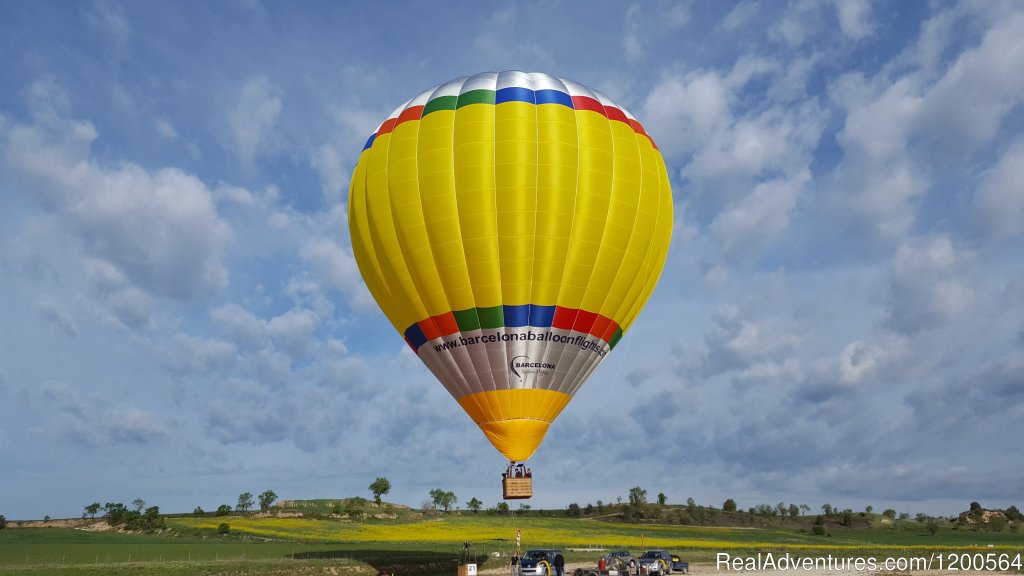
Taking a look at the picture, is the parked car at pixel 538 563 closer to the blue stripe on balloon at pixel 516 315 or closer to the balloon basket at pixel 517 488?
the balloon basket at pixel 517 488

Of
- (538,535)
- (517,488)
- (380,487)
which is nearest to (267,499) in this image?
(380,487)

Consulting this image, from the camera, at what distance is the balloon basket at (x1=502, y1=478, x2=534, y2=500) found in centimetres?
3603

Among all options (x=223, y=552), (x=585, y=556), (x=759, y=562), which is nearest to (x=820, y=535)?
(x=759, y=562)

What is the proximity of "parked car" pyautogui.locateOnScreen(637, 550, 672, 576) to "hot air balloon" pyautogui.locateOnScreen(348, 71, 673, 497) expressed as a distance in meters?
11.2

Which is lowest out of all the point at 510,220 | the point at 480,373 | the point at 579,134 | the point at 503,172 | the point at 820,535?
the point at 820,535

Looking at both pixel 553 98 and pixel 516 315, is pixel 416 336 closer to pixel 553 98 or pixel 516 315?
pixel 516 315

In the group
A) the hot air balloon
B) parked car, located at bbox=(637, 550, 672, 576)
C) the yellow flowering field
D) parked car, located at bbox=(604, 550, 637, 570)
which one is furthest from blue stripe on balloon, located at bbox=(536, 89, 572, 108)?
the yellow flowering field

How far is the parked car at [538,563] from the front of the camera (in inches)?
1479

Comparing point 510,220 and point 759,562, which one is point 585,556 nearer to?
point 759,562

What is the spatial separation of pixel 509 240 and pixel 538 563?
15.5 metres

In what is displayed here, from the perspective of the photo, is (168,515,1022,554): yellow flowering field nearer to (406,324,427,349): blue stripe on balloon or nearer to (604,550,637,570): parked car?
(604,550,637,570): parked car

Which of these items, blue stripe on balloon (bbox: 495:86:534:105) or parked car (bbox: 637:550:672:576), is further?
parked car (bbox: 637:550:672:576)

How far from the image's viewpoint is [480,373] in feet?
120

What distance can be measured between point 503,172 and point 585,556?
3253cm
